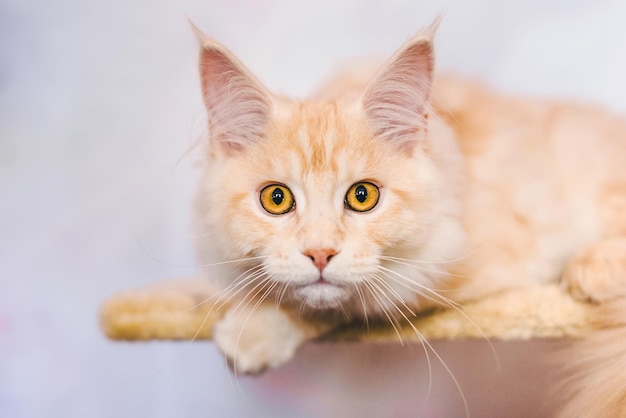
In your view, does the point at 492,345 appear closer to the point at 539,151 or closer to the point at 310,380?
the point at 310,380

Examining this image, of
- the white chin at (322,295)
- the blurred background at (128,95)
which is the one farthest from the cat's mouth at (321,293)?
the blurred background at (128,95)

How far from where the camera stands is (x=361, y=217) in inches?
Result: 48.9

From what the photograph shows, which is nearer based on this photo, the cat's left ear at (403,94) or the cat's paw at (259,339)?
the cat's left ear at (403,94)

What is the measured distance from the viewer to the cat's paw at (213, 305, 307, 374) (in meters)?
1.36

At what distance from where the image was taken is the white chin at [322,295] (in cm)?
120

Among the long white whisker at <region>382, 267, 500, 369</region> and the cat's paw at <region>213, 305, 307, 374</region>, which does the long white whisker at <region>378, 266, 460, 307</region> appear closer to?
the long white whisker at <region>382, 267, 500, 369</region>

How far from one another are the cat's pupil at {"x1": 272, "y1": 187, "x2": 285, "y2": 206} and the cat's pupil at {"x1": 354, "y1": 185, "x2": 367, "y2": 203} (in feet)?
0.46

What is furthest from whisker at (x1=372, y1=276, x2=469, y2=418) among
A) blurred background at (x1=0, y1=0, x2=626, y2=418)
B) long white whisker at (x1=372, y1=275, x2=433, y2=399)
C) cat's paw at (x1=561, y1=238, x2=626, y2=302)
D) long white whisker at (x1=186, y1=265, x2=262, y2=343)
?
blurred background at (x1=0, y1=0, x2=626, y2=418)

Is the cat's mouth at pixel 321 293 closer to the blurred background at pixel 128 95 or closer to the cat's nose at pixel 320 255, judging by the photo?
the cat's nose at pixel 320 255

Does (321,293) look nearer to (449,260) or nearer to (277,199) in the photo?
(277,199)

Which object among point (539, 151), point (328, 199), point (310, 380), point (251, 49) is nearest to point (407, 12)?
point (251, 49)

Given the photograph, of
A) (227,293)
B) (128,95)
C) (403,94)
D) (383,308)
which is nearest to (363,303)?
(383,308)

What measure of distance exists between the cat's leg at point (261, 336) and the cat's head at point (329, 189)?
0.18 ft

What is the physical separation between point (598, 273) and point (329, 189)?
65 cm
